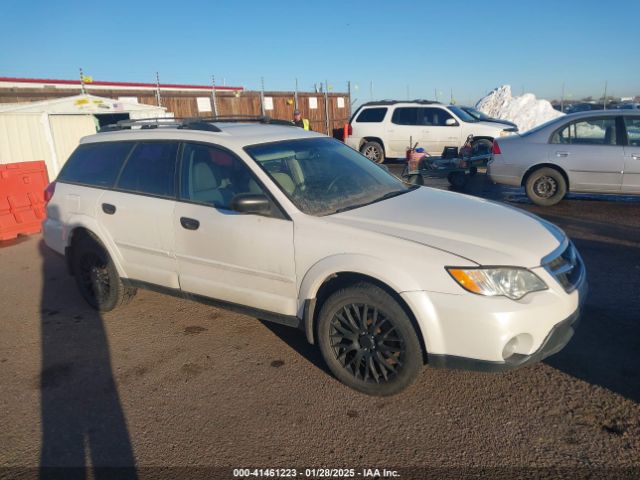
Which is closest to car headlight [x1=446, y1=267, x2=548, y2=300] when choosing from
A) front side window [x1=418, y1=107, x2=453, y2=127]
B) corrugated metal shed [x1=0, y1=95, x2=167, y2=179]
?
corrugated metal shed [x1=0, y1=95, x2=167, y2=179]

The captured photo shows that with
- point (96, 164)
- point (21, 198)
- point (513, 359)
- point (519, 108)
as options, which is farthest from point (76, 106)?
point (519, 108)

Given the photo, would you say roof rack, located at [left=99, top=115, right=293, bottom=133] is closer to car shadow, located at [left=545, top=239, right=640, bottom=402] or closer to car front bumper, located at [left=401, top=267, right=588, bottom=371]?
car front bumper, located at [left=401, top=267, right=588, bottom=371]

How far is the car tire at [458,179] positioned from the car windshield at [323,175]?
660 centimetres

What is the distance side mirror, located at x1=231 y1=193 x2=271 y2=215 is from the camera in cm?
327

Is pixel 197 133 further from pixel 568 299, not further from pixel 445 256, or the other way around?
pixel 568 299

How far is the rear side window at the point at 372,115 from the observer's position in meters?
14.1

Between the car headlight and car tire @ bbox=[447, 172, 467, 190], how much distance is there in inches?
319

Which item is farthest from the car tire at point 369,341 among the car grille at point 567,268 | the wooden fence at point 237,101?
the wooden fence at point 237,101

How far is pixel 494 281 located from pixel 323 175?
1667mm

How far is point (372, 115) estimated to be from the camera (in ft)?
46.9

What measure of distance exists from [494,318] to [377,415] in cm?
92

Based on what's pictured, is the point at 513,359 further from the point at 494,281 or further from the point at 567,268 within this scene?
the point at 567,268

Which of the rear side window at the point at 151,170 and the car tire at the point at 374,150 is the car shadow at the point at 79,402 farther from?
the car tire at the point at 374,150

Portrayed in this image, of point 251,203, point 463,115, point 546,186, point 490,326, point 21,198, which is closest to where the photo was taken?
point 490,326
